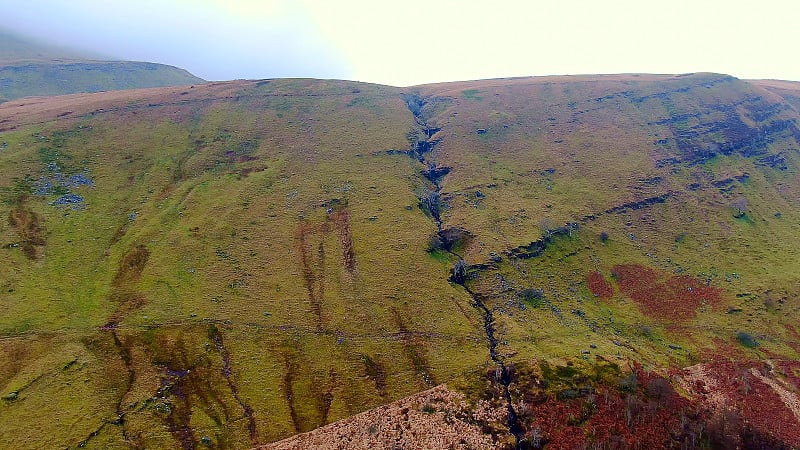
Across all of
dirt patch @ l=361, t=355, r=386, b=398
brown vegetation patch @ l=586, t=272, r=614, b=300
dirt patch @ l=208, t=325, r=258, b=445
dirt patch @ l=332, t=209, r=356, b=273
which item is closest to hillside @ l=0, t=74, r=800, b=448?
dirt patch @ l=208, t=325, r=258, b=445

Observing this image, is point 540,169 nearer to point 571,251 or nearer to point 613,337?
point 571,251

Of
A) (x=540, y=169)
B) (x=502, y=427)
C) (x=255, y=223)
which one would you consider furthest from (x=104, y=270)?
(x=540, y=169)

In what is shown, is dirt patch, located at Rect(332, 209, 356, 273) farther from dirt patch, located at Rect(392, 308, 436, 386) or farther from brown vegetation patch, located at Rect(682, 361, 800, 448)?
brown vegetation patch, located at Rect(682, 361, 800, 448)

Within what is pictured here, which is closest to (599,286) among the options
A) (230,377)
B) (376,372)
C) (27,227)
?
(376,372)

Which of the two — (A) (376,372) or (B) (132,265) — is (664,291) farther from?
(B) (132,265)

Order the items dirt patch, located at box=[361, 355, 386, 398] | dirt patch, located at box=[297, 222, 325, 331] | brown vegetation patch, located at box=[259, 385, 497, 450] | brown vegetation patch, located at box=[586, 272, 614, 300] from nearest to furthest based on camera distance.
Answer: brown vegetation patch, located at box=[259, 385, 497, 450] < dirt patch, located at box=[361, 355, 386, 398] < dirt patch, located at box=[297, 222, 325, 331] < brown vegetation patch, located at box=[586, 272, 614, 300]

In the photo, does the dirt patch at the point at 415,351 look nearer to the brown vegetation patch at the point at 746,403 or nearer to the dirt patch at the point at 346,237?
the dirt patch at the point at 346,237
